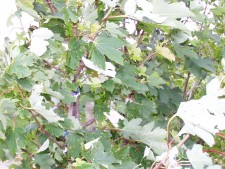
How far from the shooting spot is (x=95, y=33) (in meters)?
0.96

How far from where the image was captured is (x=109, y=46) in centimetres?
94

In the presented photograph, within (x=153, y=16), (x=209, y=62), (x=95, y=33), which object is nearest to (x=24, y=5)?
(x=95, y=33)

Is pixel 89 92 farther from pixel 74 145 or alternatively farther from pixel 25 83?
pixel 25 83

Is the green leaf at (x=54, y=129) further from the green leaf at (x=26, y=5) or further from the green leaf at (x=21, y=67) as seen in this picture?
the green leaf at (x=26, y=5)

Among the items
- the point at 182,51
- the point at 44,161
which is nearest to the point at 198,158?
the point at 44,161

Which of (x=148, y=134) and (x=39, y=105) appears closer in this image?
(x=39, y=105)

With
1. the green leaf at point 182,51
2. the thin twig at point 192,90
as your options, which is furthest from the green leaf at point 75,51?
the thin twig at point 192,90

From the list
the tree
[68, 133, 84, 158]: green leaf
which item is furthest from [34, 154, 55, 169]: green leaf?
[68, 133, 84, 158]: green leaf

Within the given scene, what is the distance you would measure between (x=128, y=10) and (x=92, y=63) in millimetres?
160

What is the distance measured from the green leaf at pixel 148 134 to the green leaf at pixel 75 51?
235 mm

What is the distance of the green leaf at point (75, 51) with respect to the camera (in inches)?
38.6

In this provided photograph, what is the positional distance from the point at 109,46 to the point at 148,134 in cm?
28

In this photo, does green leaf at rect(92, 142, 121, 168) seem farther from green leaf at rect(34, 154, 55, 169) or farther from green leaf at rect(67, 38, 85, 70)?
green leaf at rect(34, 154, 55, 169)

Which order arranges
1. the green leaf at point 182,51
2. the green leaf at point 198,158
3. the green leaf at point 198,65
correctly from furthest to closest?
1. the green leaf at point 198,65
2. the green leaf at point 182,51
3. the green leaf at point 198,158
